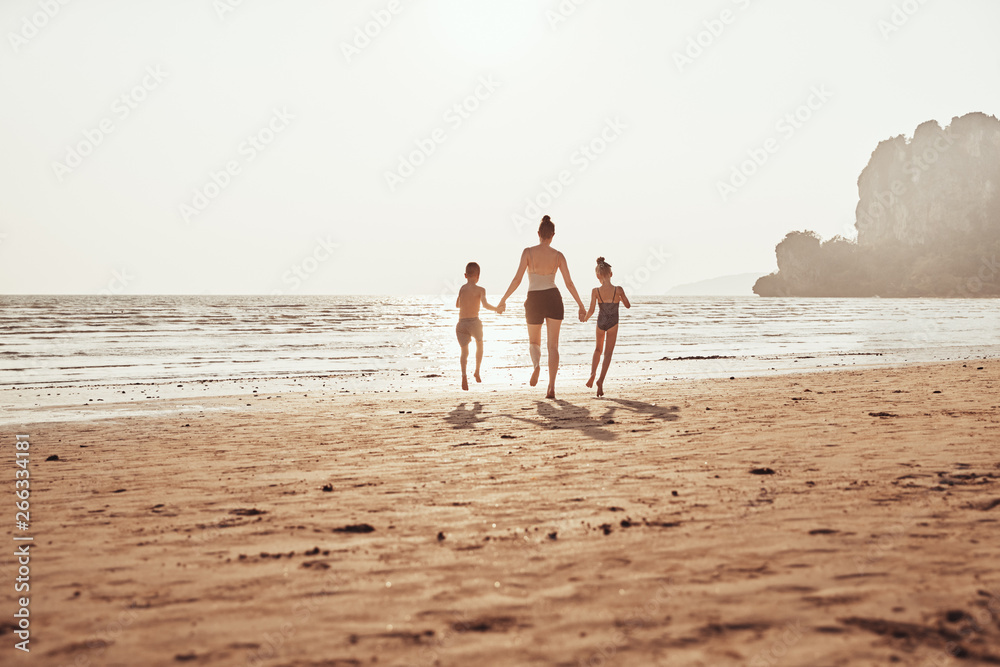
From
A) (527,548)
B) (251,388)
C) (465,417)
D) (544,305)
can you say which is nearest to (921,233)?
(544,305)

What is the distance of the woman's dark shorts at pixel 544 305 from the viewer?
34.6 feet

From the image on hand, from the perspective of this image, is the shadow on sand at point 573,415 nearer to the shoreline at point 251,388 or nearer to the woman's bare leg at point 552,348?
the woman's bare leg at point 552,348

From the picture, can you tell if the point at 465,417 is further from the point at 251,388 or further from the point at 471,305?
the point at 251,388

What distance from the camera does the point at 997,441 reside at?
20.4ft

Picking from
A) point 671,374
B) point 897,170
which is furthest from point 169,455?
point 897,170

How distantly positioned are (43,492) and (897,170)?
229956mm

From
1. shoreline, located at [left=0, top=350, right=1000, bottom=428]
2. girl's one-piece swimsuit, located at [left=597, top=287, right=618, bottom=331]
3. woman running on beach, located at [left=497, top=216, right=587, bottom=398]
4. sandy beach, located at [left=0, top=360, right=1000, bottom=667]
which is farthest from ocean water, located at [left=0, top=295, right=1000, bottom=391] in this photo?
sandy beach, located at [left=0, top=360, right=1000, bottom=667]

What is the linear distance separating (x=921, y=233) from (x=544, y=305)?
201 metres

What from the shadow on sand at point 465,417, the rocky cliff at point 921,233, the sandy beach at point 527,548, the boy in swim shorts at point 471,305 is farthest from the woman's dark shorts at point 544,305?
the rocky cliff at point 921,233

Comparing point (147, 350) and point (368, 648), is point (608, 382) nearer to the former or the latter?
point (368, 648)

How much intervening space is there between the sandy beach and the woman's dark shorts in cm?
305

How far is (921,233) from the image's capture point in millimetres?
175000

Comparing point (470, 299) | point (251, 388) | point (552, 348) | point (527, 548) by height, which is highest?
point (470, 299)

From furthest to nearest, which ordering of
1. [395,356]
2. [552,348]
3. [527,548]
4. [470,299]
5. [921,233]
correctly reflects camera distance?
[921,233], [395,356], [470,299], [552,348], [527,548]
